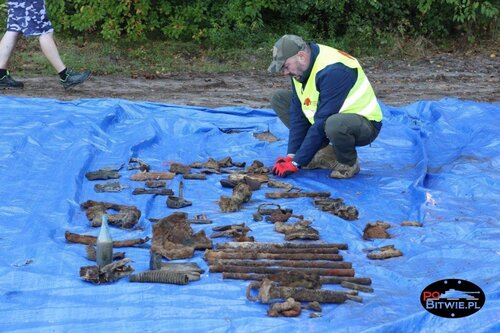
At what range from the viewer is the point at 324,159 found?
6.70m

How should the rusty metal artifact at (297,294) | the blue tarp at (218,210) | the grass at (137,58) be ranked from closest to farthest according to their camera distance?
the blue tarp at (218,210), the rusty metal artifact at (297,294), the grass at (137,58)

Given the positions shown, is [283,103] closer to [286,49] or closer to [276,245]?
[286,49]

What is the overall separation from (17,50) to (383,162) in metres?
6.84

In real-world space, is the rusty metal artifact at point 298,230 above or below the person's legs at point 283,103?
below

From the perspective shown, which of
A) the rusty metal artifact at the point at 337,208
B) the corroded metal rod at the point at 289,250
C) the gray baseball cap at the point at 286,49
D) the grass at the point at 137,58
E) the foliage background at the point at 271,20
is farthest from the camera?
the foliage background at the point at 271,20

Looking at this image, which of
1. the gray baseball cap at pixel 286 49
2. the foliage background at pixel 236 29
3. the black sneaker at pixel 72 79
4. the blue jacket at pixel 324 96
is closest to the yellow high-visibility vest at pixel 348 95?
the blue jacket at pixel 324 96

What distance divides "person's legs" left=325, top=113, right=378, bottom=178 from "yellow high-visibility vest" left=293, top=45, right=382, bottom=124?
8cm

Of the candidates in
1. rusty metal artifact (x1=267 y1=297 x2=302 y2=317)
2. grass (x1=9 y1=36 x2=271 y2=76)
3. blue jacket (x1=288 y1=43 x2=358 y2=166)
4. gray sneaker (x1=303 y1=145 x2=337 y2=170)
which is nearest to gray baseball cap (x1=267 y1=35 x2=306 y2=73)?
blue jacket (x1=288 y1=43 x2=358 y2=166)

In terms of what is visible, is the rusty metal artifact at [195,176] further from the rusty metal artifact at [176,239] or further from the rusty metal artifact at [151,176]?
the rusty metal artifact at [176,239]

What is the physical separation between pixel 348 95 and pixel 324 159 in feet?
1.97

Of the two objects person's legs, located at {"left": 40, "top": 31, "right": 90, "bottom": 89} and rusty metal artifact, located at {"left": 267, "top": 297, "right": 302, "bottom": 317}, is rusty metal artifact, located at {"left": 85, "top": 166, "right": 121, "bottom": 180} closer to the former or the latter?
rusty metal artifact, located at {"left": 267, "top": 297, "right": 302, "bottom": 317}

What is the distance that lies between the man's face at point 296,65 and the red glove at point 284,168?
2.17 feet

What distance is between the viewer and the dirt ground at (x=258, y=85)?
9.66 m

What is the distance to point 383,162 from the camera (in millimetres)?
6984
